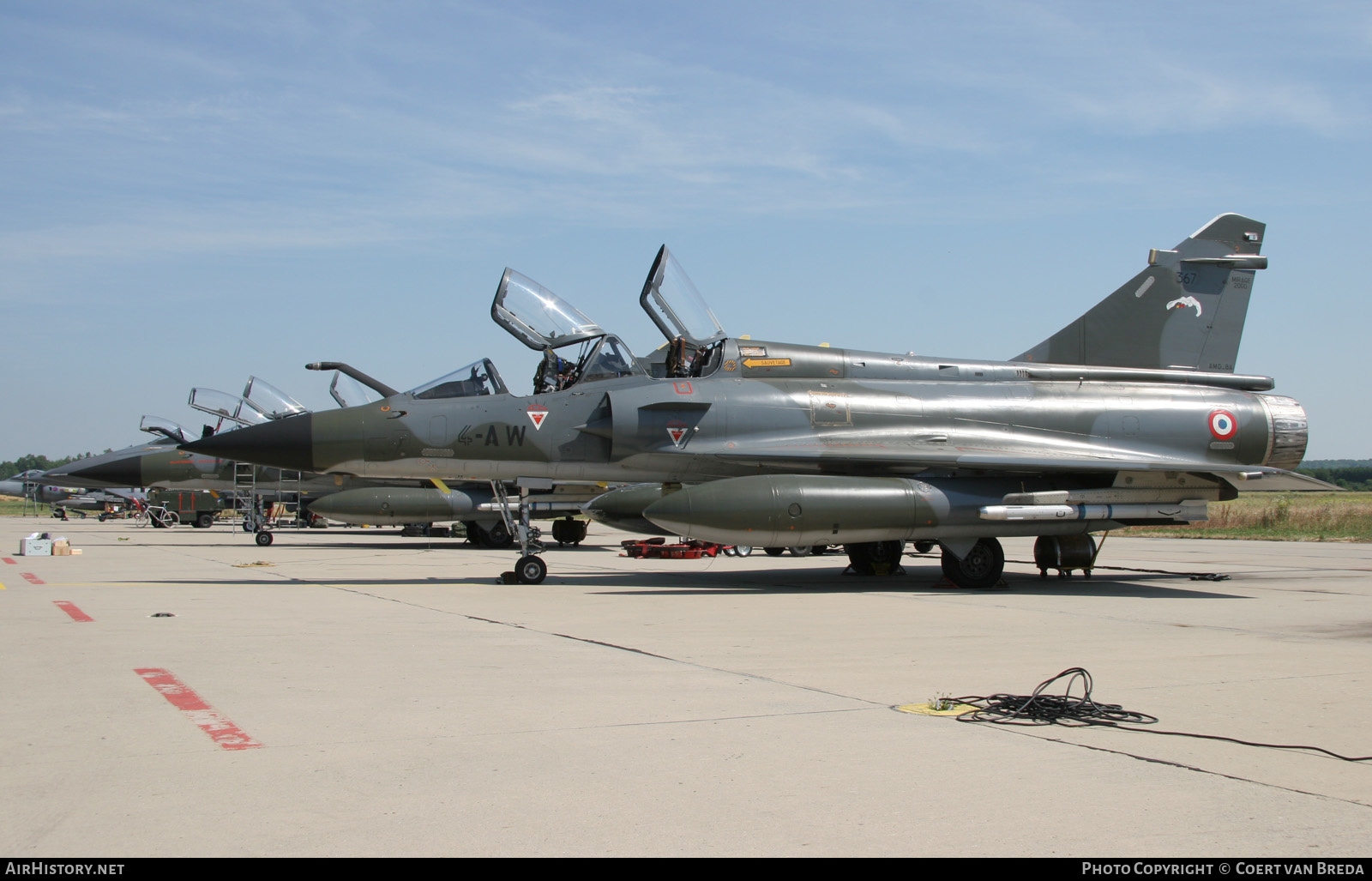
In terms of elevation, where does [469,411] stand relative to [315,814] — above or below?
above

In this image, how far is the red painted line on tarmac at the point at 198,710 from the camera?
456 centimetres

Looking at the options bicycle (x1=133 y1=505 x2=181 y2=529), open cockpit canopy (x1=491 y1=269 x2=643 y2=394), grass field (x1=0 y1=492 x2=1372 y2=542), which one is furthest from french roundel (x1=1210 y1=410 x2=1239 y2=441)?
bicycle (x1=133 y1=505 x2=181 y2=529)

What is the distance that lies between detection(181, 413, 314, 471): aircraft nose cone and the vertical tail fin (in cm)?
991

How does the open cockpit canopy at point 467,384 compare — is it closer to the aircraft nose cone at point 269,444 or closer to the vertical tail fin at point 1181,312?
the aircraft nose cone at point 269,444

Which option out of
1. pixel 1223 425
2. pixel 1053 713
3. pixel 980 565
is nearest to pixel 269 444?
pixel 980 565

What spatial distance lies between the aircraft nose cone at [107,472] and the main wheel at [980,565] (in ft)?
85.4

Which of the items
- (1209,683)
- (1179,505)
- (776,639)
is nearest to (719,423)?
(776,639)

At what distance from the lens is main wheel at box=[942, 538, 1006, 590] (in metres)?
12.9

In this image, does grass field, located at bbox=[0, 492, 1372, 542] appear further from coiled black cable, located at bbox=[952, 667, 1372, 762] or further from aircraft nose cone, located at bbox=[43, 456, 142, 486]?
aircraft nose cone, located at bbox=[43, 456, 142, 486]

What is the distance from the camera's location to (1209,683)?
6199mm

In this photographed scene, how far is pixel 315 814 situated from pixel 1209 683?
506 cm

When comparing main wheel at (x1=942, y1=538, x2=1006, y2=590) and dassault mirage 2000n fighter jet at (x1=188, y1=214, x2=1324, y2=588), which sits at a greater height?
dassault mirage 2000n fighter jet at (x1=188, y1=214, x2=1324, y2=588)
